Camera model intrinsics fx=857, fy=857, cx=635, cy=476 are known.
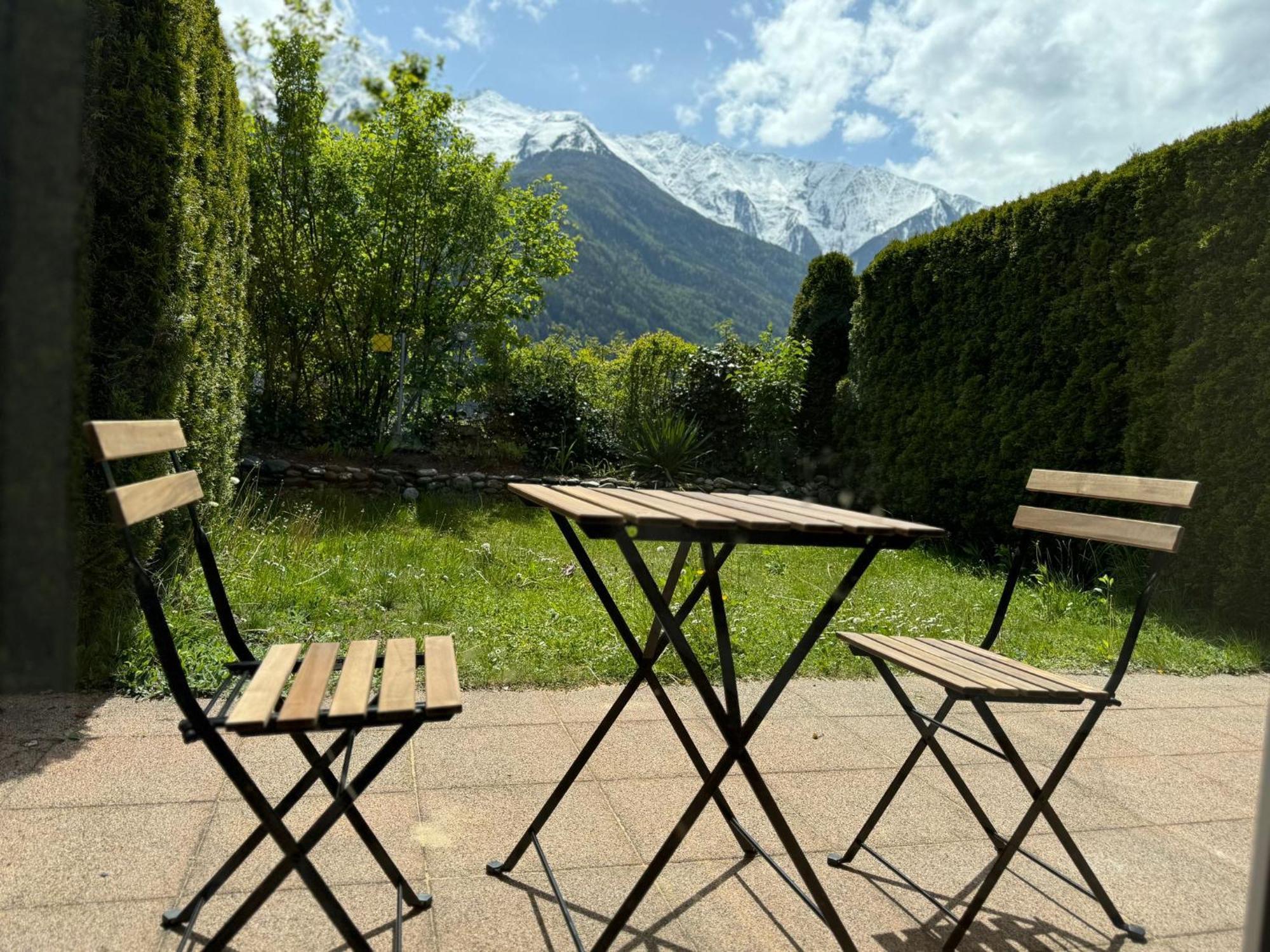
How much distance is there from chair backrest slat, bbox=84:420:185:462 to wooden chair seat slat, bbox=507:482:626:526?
0.80 metres

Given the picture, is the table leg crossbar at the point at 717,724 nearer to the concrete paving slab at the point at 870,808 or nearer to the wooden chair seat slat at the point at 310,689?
the concrete paving slab at the point at 870,808

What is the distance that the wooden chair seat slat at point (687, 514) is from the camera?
62.2 inches

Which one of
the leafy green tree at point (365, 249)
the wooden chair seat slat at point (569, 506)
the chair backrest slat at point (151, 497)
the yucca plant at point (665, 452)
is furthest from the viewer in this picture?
the yucca plant at point (665, 452)

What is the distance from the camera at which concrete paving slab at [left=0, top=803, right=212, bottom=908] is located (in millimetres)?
1892

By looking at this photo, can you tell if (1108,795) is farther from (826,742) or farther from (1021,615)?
(1021,615)

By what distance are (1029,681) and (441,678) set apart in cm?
131

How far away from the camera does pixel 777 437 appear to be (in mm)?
9117

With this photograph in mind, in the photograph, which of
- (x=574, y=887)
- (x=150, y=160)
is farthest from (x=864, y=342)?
(x=574, y=887)

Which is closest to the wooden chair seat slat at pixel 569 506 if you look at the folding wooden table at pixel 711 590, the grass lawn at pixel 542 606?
the folding wooden table at pixel 711 590

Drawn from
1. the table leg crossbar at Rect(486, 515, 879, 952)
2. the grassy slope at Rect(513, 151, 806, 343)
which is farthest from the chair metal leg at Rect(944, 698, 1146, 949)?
the grassy slope at Rect(513, 151, 806, 343)

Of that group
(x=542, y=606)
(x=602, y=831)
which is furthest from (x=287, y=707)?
(x=542, y=606)

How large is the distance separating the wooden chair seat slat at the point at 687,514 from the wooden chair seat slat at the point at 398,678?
58 cm

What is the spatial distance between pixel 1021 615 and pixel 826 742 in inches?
102

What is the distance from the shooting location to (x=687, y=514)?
1.69 m
